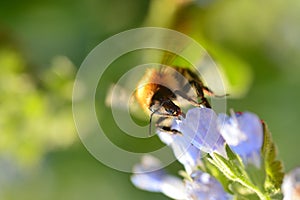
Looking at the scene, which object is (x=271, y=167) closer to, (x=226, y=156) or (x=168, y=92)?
(x=226, y=156)

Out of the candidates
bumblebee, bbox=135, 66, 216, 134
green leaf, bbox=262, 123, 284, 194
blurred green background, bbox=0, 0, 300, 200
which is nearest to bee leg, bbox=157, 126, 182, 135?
bumblebee, bbox=135, 66, 216, 134

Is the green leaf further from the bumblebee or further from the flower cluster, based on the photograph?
the bumblebee

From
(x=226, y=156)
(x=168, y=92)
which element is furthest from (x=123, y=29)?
(x=226, y=156)

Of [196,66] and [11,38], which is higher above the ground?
[11,38]

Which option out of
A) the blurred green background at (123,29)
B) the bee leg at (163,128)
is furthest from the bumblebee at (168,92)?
the blurred green background at (123,29)

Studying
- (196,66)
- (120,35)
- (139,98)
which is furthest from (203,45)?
(139,98)

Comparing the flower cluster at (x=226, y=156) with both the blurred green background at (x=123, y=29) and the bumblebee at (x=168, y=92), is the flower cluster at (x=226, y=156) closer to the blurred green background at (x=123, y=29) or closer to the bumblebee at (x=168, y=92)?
the bumblebee at (x=168, y=92)

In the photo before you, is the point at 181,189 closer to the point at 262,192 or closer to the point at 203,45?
the point at 262,192
